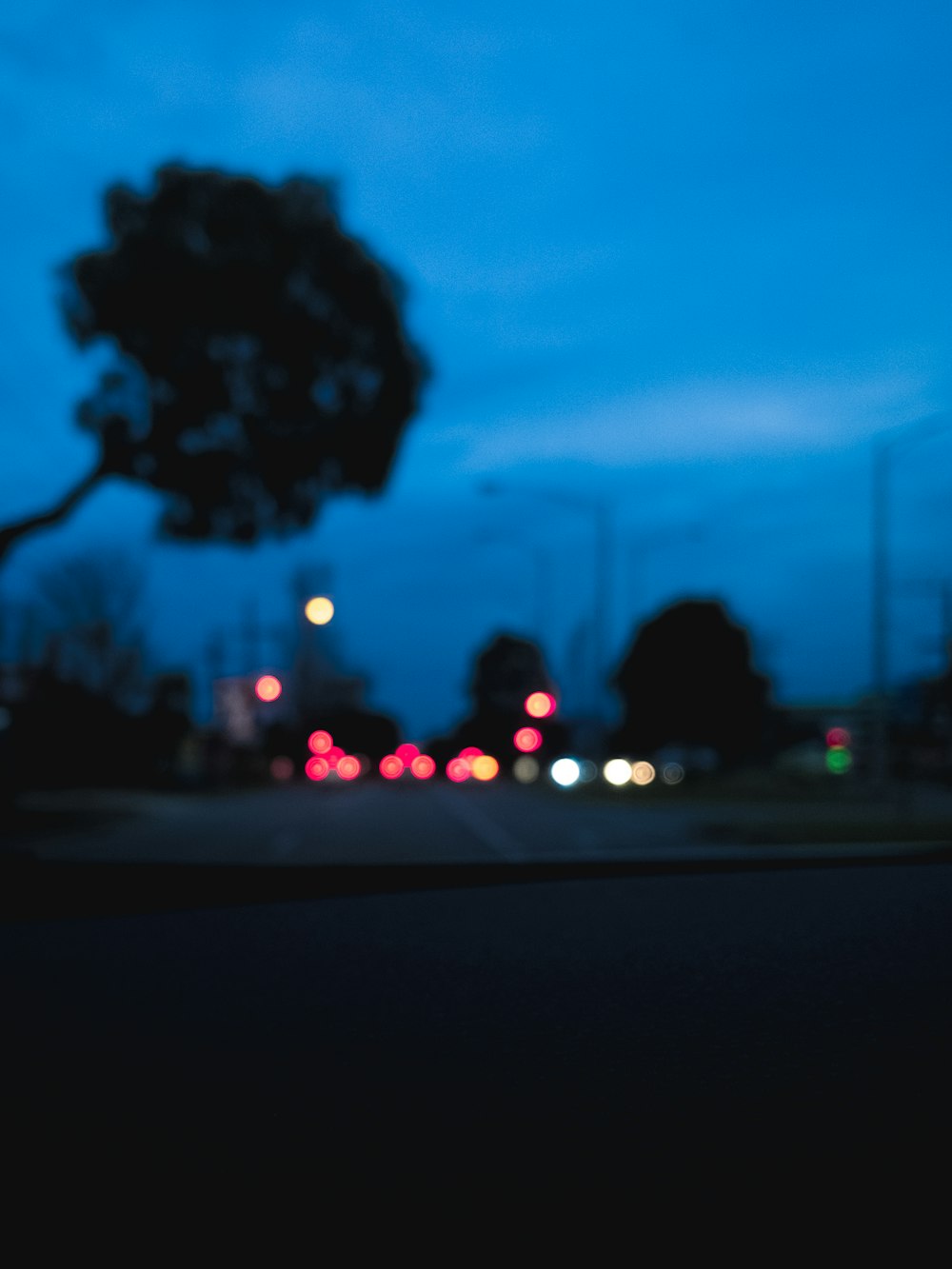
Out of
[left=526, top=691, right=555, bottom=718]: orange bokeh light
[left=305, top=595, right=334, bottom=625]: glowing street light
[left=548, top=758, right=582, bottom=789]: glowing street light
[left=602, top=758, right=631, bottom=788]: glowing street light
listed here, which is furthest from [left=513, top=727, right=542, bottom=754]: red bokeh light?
[left=305, top=595, right=334, bottom=625]: glowing street light

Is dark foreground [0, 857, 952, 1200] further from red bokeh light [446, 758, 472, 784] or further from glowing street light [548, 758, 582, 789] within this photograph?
red bokeh light [446, 758, 472, 784]

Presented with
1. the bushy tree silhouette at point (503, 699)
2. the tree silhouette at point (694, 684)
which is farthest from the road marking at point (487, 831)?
the tree silhouette at point (694, 684)

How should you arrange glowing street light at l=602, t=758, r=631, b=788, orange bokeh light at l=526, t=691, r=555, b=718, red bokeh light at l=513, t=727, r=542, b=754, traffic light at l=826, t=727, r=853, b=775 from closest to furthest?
1. orange bokeh light at l=526, t=691, r=555, b=718
2. traffic light at l=826, t=727, r=853, b=775
3. glowing street light at l=602, t=758, r=631, b=788
4. red bokeh light at l=513, t=727, r=542, b=754

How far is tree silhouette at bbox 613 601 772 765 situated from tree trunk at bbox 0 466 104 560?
189 ft

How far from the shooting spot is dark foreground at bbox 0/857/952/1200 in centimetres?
595

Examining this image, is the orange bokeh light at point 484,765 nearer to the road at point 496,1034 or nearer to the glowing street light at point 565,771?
the glowing street light at point 565,771

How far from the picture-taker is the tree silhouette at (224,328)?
3173 cm

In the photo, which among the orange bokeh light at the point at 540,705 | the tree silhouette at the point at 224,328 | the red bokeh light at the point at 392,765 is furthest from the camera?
the red bokeh light at the point at 392,765

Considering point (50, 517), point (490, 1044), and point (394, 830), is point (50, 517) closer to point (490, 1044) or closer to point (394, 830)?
point (394, 830)

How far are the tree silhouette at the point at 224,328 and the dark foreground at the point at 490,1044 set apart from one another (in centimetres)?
1943

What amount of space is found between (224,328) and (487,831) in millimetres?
10444

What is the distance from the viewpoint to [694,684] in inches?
3420

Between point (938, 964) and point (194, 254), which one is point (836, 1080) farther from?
point (194, 254)

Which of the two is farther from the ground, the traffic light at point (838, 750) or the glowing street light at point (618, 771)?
the traffic light at point (838, 750)
